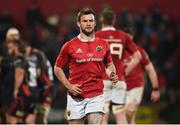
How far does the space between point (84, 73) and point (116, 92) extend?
2.44 m

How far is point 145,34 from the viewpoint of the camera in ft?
71.8

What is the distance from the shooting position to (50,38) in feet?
68.9

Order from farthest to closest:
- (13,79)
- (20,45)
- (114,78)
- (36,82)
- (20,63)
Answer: (36,82), (13,79), (20,45), (20,63), (114,78)

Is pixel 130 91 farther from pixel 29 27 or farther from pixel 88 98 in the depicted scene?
pixel 29 27

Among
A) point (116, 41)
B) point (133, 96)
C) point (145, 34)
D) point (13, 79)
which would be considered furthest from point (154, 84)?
point (145, 34)

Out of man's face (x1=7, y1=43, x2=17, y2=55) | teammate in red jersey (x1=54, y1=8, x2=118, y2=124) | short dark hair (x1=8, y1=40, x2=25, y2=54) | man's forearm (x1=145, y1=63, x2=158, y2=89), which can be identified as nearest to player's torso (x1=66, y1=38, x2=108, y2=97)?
teammate in red jersey (x1=54, y1=8, x2=118, y2=124)

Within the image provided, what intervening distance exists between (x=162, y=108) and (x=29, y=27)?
15.6 feet

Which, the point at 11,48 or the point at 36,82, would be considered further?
the point at 36,82

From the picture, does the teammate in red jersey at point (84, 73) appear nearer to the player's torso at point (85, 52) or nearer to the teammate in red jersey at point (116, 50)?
the player's torso at point (85, 52)

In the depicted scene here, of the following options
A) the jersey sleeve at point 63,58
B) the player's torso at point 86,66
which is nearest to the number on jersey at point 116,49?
the player's torso at point 86,66

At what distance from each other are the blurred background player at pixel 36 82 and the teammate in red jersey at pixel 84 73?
3.21 metres

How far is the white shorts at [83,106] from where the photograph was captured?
34.1 feet

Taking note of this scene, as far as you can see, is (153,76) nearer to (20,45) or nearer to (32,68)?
(32,68)

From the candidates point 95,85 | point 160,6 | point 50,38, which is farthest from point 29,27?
point 95,85
